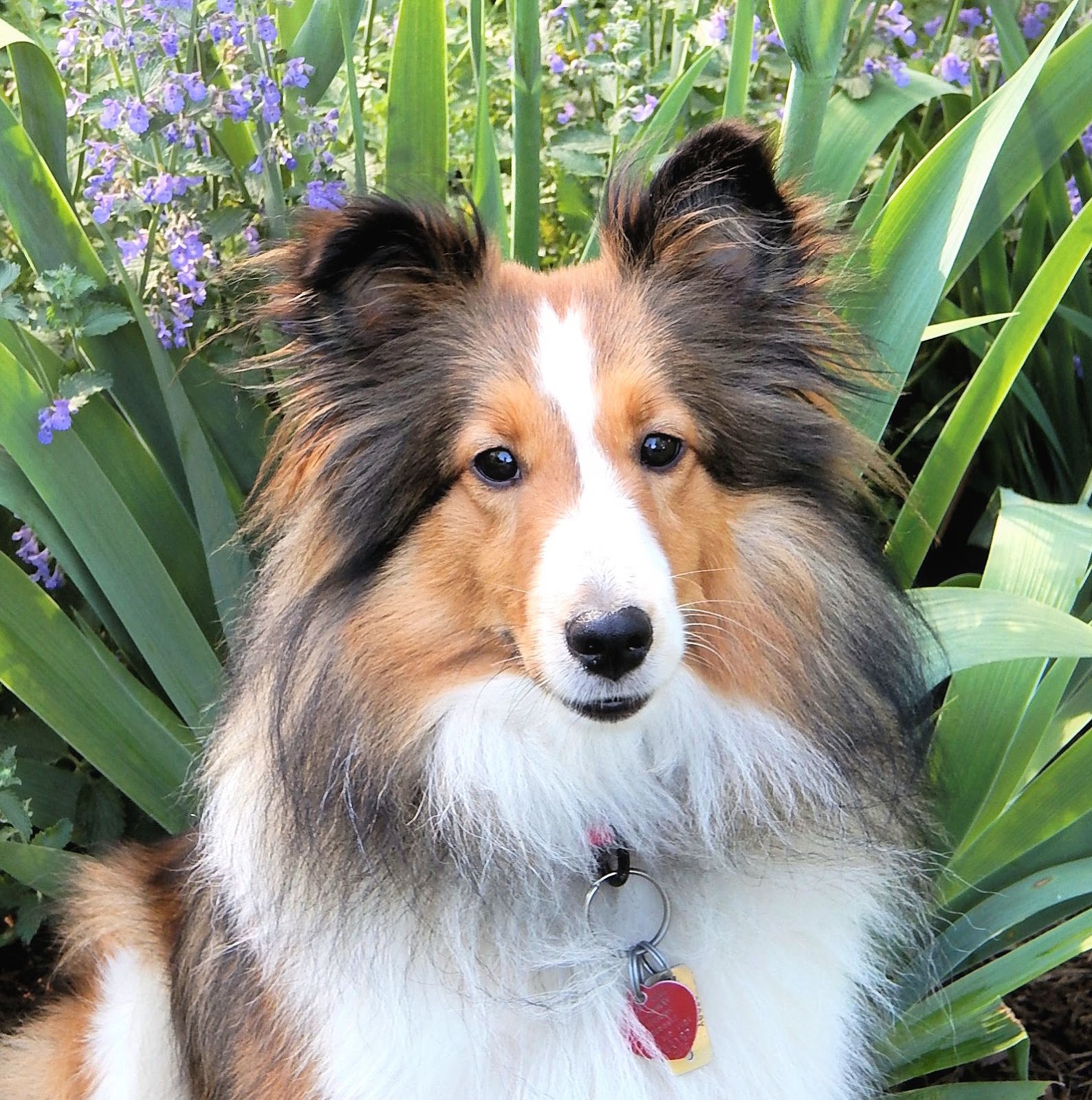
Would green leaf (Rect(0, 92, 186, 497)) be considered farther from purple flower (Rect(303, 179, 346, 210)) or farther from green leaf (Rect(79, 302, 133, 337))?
purple flower (Rect(303, 179, 346, 210))

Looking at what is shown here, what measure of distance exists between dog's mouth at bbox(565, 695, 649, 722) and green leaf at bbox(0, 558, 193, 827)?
1.13m

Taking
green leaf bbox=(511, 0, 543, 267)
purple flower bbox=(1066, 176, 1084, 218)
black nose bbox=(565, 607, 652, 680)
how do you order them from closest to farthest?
1. black nose bbox=(565, 607, 652, 680)
2. green leaf bbox=(511, 0, 543, 267)
3. purple flower bbox=(1066, 176, 1084, 218)

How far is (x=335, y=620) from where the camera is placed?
6.48 ft

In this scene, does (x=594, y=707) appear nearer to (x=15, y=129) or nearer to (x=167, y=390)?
(x=167, y=390)

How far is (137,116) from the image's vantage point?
2.28m

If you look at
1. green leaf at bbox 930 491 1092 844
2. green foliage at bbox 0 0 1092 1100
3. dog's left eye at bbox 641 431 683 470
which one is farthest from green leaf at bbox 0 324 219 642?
green leaf at bbox 930 491 1092 844

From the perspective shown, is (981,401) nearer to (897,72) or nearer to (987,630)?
(987,630)

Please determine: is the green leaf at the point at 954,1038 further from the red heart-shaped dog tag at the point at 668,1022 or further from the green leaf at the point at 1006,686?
the red heart-shaped dog tag at the point at 668,1022

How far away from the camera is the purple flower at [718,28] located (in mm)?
2773

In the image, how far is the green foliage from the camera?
7.62 feet

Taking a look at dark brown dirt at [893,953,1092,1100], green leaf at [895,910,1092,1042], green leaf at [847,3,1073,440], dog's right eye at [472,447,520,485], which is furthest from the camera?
dark brown dirt at [893,953,1092,1100]

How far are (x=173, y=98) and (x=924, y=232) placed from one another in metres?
1.40

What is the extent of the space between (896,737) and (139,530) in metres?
1.47

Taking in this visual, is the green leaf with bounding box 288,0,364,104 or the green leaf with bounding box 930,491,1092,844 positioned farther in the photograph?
the green leaf with bounding box 288,0,364,104
